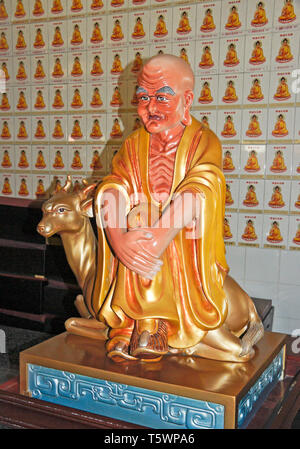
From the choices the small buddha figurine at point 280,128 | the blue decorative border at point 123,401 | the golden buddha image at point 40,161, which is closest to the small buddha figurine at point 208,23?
the small buddha figurine at point 280,128

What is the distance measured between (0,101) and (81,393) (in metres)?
2.33

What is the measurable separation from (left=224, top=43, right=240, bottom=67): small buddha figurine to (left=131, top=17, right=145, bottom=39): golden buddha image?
51cm

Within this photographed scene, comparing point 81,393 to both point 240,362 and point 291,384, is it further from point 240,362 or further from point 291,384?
point 291,384

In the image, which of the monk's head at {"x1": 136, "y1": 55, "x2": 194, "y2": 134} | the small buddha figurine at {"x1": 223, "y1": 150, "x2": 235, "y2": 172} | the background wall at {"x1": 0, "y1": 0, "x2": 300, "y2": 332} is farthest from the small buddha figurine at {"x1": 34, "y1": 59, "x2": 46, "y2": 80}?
the monk's head at {"x1": 136, "y1": 55, "x2": 194, "y2": 134}

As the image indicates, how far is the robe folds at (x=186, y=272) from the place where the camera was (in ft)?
3.95

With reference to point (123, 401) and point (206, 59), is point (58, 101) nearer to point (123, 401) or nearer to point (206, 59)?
point (206, 59)

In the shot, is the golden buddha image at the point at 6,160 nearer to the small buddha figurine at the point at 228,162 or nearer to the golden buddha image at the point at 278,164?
the small buddha figurine at the point at 228,162

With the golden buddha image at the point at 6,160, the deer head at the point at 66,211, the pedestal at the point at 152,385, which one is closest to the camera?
the pedestal at the point at 152,385

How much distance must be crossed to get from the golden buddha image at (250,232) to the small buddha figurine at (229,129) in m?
0.47

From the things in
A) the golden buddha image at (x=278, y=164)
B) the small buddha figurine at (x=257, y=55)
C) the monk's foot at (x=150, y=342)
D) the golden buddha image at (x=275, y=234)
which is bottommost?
the monk's foot at (x=150, y=342)

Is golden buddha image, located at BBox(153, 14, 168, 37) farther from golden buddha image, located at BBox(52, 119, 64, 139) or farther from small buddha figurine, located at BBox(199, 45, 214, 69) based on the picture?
golden buddha image, located at BBox(52, 119, 64, 139)

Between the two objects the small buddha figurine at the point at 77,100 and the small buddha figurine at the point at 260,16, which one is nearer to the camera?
the small buddha figurine at the point at 260,16

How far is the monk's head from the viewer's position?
1183 millimetres

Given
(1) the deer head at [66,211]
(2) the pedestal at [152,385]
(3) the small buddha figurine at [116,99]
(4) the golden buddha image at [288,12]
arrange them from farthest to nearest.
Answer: (3) the small buddha figurine at [116,99] → (4) the golden buddha image at [288,12] → (1) the deer head at [66,211] → (2) the pedestal at [152,385]
